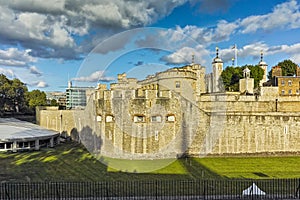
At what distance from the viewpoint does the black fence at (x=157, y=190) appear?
12359mm

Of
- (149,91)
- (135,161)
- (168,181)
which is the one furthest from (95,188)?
(149,91)

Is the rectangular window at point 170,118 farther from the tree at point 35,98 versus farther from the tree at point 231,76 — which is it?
the tree at point 35,98

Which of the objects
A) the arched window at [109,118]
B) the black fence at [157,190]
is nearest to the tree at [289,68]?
the arched window at [109,118]

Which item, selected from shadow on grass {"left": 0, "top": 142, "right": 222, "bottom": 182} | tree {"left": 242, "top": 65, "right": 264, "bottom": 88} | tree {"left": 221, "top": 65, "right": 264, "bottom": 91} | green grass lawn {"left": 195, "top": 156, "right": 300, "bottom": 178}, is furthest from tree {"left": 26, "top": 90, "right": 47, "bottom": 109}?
green grass lawn {"left": 195, "top": 156, "right": 300, "bottom": 178}

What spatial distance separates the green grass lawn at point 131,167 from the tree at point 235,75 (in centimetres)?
2889

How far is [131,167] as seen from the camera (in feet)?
65.4

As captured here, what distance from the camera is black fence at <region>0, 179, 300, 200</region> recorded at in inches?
487

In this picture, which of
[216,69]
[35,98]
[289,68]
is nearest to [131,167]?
[216,69]

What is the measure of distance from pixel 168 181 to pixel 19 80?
187 feet

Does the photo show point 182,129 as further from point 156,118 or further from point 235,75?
point 235,75

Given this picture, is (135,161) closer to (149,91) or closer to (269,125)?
(149,91)

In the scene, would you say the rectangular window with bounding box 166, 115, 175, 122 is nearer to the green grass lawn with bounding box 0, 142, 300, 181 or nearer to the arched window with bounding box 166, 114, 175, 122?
the arched window with bounding box 166, 114, 175, 122

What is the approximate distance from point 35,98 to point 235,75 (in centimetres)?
4430

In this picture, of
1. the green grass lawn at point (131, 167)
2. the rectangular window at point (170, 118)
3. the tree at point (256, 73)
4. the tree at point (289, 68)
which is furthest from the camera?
the tree at point (289, 68)
